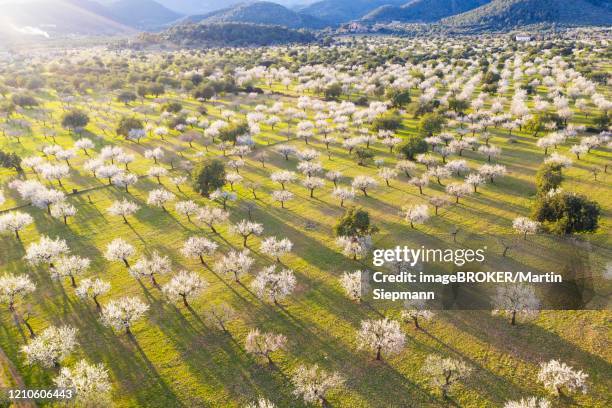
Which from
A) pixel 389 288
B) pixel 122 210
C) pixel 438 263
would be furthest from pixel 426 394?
pixel 122 210

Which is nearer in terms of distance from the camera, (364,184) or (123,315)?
(123,315)

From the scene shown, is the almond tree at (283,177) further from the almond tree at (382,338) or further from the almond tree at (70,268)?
the almond tree at (382,338)

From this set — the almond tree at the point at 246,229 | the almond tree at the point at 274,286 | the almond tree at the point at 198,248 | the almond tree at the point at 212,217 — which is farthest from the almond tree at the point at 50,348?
the almond tree at the point at 212,217

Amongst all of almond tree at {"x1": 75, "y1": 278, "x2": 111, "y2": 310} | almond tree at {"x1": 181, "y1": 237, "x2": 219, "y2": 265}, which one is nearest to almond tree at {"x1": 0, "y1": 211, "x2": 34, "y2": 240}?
almond tree at {"x1": 75, "y1": 278, "x2": 111, "y2": 310}

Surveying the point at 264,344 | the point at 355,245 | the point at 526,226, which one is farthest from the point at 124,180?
the point at 526,226

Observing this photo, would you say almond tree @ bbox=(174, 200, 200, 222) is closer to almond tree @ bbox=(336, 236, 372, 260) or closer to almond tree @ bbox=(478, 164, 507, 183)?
almond tree @ bbox=(336, 236, 372, 260)

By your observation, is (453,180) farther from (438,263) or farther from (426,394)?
(426,394)

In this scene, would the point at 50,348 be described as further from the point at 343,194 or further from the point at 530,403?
the point at 343,194
